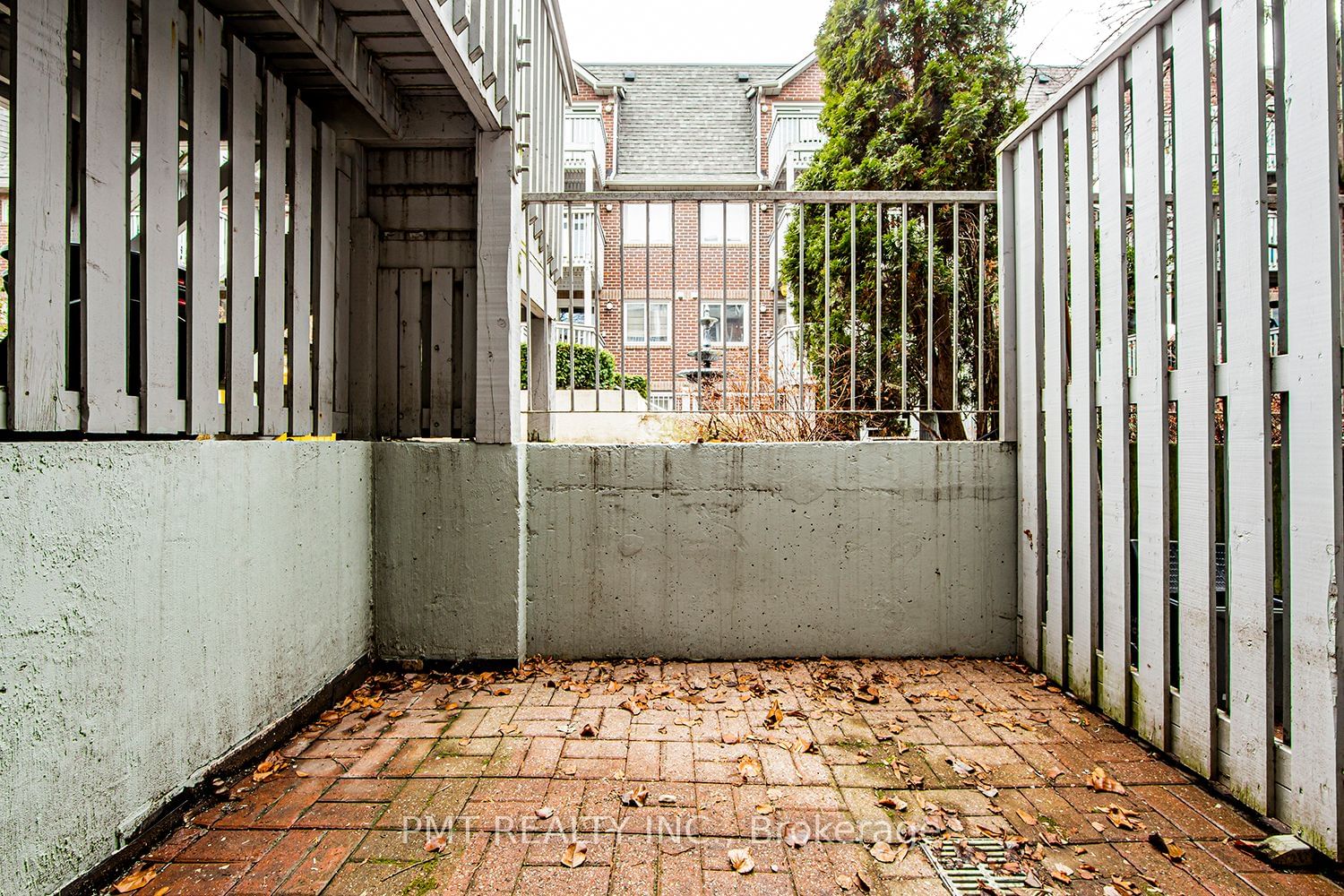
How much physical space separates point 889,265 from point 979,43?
8.12 ft

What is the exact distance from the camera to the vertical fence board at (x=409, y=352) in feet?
11.8

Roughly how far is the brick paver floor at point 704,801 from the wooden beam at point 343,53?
2699 mm

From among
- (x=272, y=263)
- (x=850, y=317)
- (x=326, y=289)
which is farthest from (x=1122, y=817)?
(x=326, y=289)

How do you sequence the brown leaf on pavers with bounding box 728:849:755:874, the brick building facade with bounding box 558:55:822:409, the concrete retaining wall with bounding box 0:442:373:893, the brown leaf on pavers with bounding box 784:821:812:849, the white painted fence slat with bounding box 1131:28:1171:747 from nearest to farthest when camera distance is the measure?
the concrete retaining wall with bounding box 0:442:373:893, the brown leaf on pavers with bounding box 728:849:755:874, the brown leaf on pavers with bounding box 784:821:812:849, the white painted fence slat with bounding box 1131:28:1171:747, the brick building facade with bounding box 558:55:822:409

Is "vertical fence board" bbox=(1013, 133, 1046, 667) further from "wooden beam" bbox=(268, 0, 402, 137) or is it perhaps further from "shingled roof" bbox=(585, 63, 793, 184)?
"shingled roof" bbox=(585, 63, 793, 184)

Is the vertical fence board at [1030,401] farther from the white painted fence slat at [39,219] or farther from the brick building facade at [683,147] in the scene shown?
the brick building facade at [683,147]

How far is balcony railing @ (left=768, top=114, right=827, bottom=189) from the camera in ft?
51.3

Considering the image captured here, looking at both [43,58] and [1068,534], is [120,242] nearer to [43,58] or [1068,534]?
[43,58]

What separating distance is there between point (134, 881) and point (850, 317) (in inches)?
141

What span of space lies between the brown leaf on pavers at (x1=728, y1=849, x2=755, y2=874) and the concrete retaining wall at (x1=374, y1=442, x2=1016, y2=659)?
1589 mm

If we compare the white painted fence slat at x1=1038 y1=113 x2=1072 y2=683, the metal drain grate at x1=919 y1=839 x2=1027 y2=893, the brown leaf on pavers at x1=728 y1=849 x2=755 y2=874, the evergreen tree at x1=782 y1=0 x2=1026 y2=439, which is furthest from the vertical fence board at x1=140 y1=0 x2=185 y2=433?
the white painted fence slat at x1=1038 y1=113 x2=1072 y2=683

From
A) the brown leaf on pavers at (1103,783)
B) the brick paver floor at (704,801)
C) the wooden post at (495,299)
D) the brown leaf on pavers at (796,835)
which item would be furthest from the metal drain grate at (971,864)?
the wooden post at (495,299)

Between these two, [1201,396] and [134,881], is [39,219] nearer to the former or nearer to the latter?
[134,881]

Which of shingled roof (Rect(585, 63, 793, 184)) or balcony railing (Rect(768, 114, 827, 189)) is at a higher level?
shingled roof (Rect(585, 63, 793, 184))
